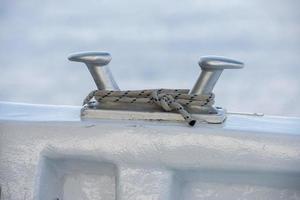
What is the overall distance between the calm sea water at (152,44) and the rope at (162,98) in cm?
164

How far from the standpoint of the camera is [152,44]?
4.81m

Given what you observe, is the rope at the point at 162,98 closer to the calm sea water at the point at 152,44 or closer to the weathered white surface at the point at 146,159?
the weathered white surface at the point at 146,159

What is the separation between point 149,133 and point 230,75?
293cm

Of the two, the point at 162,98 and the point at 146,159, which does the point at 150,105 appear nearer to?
the point at 162,98

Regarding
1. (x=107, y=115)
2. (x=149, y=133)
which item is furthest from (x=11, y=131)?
(x=149, y=133)

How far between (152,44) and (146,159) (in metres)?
3.51

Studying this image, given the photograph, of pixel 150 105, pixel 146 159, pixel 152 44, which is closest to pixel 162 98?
pixel 150 105

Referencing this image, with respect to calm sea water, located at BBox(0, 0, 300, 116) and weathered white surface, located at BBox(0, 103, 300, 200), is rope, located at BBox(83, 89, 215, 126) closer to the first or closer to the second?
weathered white surface, located at BBox(0, 103, 300, 200)

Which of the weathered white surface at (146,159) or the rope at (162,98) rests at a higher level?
the rope at (162,98)

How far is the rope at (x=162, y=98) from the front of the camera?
1.40 metres

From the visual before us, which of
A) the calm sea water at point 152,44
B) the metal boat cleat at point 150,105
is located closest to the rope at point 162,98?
the metal boat cleat at point 150,105

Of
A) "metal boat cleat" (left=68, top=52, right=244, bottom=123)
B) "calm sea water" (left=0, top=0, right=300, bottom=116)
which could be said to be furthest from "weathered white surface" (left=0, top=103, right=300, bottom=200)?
"calm sea water" (left=0, top=0, right=300, bottom=116)

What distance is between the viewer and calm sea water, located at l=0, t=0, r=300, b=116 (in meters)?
3.71

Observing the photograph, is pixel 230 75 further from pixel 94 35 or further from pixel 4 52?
pixel 4 52
